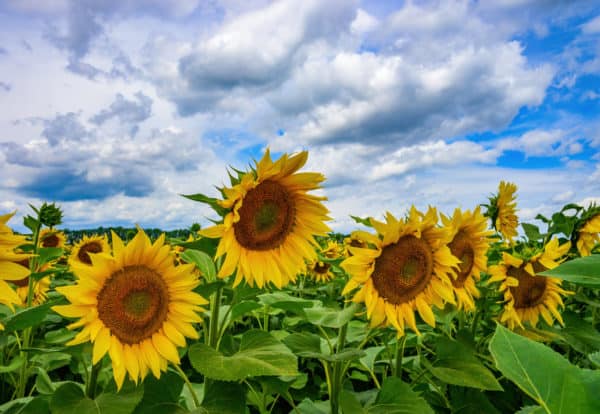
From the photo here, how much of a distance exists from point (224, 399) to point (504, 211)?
494 centimetres

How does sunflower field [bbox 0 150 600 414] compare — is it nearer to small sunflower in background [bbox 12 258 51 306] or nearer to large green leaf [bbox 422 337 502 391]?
large green leaf [bbox 422 337 502 391]

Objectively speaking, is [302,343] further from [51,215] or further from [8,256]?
[51,215]

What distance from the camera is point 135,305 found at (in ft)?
6.66

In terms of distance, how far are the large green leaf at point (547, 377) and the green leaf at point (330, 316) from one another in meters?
1.41

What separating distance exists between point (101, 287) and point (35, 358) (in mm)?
2013

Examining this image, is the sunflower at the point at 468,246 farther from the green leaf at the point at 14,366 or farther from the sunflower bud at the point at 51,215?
the sunflower bud at the point at 51,215

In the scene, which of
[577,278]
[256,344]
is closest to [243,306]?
[256,344]

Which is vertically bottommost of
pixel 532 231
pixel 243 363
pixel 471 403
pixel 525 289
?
pixel 471 403

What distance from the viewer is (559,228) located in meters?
4.67

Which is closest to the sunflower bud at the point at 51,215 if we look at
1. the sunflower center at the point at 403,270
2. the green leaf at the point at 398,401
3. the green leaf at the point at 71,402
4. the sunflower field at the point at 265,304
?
the sunflower field at the point at 265,304

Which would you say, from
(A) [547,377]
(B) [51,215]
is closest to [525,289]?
(A) [547,377]

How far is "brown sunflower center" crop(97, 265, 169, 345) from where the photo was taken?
78.4 inches

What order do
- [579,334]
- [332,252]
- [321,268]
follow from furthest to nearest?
[321,268], [332,252], [579,334]

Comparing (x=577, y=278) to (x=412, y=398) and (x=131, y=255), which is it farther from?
(x=131, y=255)
